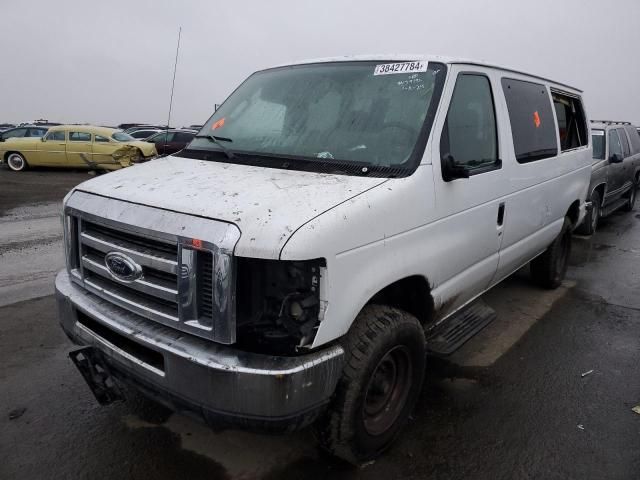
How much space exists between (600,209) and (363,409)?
319 inches

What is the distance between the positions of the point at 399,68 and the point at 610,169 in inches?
292

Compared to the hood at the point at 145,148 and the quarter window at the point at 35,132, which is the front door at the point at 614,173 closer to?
the hood at the point at 145,148

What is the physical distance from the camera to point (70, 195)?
2766mm

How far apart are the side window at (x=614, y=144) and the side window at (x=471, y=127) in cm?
690

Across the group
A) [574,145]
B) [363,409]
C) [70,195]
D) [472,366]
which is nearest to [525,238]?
[472,366]

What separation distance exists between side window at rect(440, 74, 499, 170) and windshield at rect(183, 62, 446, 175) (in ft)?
0.59

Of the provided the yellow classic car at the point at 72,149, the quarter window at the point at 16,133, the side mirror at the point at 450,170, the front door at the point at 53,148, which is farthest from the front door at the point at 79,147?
the side mirror at the point at 450,170

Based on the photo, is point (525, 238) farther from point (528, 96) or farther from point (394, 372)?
point (394, 372)

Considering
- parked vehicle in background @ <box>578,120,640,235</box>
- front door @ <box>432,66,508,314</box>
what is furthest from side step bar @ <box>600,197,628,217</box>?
front door @ <box>432,66,508,314</box>

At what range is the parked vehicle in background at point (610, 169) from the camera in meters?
8.34

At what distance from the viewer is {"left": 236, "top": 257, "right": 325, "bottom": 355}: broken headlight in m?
2.08

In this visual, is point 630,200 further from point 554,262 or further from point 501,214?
point 501,214

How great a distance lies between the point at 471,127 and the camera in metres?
3.19

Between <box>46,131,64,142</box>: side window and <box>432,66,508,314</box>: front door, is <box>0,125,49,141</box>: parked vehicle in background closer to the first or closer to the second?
<box>46,131,64,142</box>: side window
